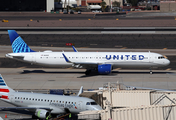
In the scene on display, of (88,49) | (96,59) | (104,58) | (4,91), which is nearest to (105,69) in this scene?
(104,58)

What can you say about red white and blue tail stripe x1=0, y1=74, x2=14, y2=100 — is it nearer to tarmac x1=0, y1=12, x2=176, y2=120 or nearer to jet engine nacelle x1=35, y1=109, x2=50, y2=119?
tarmac x1=0, y1=12, x2=176, y2=120

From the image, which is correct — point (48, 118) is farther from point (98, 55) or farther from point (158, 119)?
point (98, 55)

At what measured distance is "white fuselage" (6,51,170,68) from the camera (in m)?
59.1

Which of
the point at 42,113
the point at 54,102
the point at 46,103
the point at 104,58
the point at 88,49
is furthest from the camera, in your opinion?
the point at 88,49

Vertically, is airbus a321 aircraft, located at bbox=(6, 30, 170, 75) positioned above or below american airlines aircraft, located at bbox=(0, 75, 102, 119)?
above

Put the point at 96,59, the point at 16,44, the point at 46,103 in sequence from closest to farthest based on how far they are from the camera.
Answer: the point at 46,103 < the point at 96,59 < the point at 16,44

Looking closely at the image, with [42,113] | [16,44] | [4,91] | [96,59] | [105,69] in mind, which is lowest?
[42,113]

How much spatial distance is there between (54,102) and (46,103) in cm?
103

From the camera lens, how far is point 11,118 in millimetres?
36594

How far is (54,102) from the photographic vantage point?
35.8 m

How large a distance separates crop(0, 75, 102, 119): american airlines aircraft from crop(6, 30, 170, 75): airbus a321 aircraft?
2158 centimetres

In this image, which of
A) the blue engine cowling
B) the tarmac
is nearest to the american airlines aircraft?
the tarmac

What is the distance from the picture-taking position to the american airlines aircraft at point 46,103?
113ft

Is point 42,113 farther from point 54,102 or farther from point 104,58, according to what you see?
point 104,58
